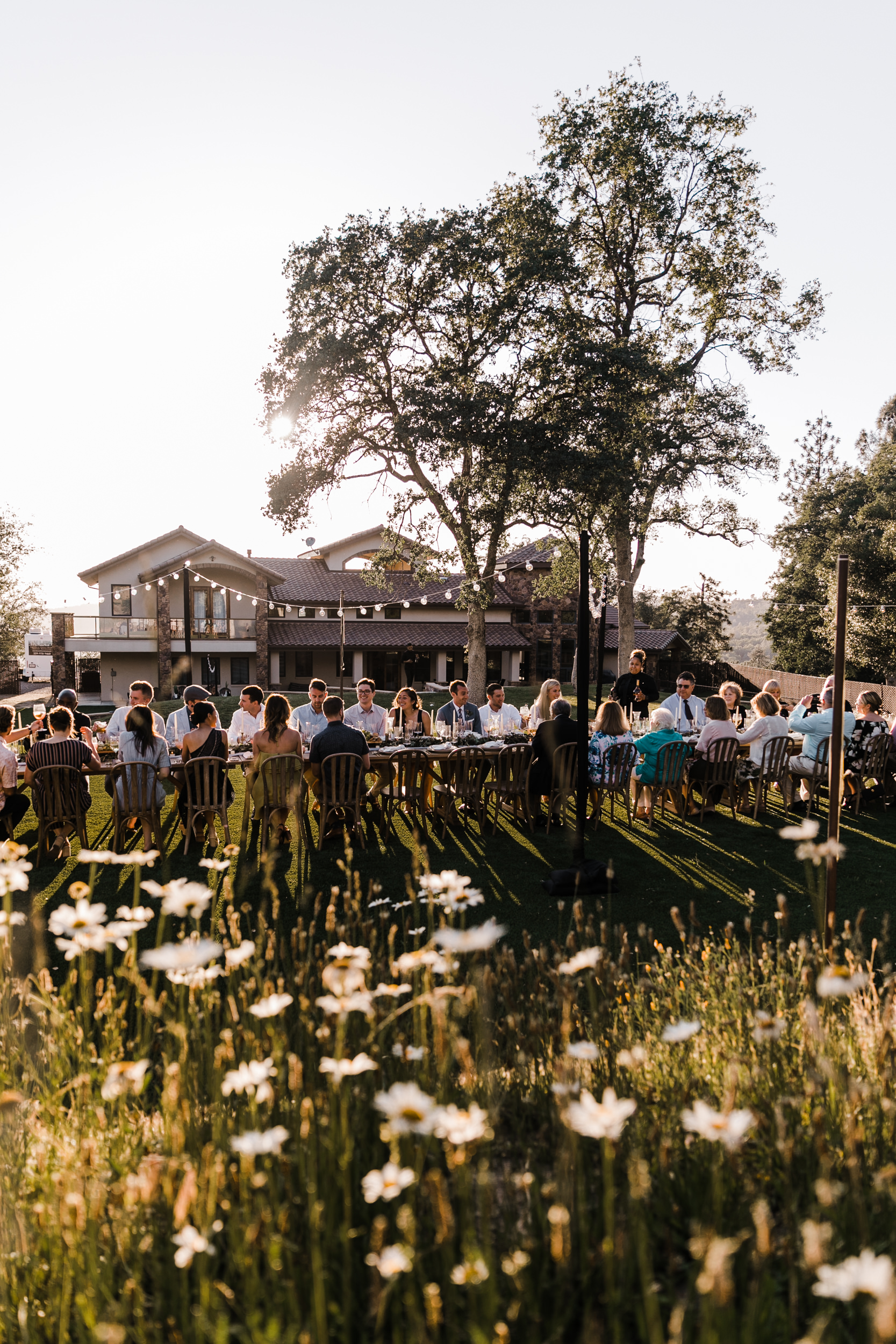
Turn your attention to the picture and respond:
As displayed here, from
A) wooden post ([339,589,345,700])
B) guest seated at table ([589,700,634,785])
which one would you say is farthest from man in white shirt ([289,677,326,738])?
guest seated at table ([589,700,634,785])

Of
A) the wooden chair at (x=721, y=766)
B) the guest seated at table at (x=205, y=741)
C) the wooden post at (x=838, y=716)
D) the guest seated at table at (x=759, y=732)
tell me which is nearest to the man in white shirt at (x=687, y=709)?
the guest seated at table at (x=759, y=732)

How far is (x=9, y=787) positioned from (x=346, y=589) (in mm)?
31432

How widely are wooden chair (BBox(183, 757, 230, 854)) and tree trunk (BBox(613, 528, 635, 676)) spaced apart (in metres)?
17.6

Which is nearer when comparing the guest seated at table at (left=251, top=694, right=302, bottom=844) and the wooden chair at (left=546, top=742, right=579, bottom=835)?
the guest seated at table at (left=251, top=694, right=302, bottom=844)

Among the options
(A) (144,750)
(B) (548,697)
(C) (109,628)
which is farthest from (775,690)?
(C) (109,628)

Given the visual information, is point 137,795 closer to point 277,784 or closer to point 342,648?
point 277,784

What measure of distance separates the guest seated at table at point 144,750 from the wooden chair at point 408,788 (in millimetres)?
2135

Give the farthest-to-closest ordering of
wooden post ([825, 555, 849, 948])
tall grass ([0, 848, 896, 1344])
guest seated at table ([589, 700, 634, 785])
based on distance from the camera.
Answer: guest seated at table ([589, 700, 634, 785])
wooden post ([825, 555, 849, 948])
tall grass ([0, 848, 896, 1344])

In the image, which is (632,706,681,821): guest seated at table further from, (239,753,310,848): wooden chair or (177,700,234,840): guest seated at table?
(177,700,234,840): guest seated at table

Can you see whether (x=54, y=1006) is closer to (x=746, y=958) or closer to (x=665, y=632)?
(x=746, y=958)

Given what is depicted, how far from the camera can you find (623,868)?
7.21 meters

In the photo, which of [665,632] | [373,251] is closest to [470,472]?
[373,251]

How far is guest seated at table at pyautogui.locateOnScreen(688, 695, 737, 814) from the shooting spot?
8.76m

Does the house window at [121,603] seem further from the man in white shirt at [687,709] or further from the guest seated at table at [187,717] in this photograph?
the man in white shirt at [687,709]
